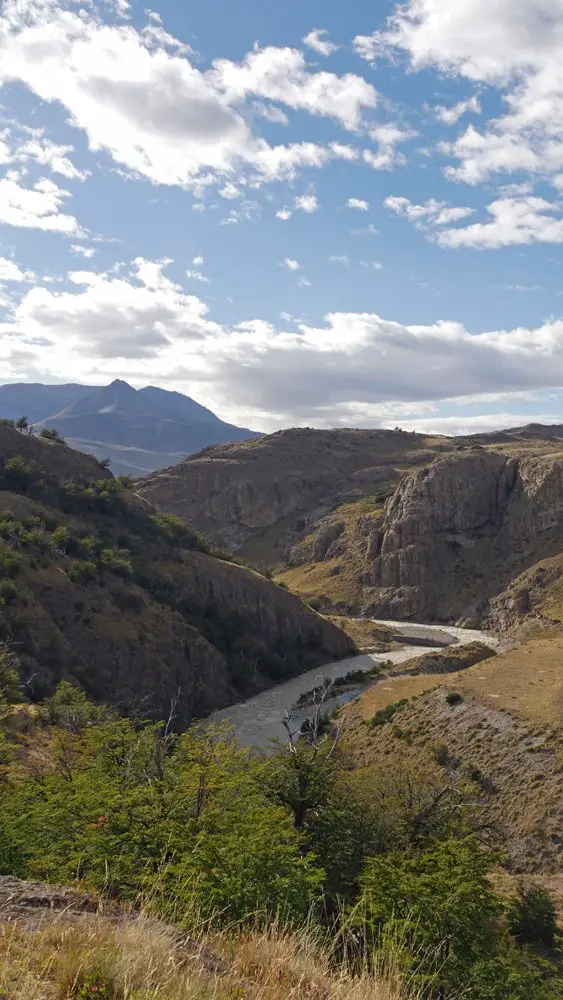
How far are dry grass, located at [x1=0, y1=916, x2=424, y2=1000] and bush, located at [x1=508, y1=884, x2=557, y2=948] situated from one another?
1775 centimetres

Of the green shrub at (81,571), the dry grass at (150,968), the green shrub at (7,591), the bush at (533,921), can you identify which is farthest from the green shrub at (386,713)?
the dry grass at (150,968)

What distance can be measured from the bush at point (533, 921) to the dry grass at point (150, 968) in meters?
17.7

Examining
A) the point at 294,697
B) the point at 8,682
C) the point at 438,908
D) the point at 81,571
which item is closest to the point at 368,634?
the point at 294,697

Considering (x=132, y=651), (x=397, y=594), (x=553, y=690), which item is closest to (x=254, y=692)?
(x=132, y=651)

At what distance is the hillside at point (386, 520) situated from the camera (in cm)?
10394

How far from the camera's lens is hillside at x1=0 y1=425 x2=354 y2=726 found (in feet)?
167

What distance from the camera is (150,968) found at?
207 inches

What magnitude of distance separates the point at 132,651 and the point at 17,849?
4180 centimetres

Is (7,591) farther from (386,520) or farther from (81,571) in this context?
(386,520)

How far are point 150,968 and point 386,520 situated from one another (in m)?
115

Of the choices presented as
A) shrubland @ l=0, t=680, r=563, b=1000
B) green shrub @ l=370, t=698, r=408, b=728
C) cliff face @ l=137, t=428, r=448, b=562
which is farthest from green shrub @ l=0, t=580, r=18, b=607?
cliff face @ l=137, t=428, r=448, b=562

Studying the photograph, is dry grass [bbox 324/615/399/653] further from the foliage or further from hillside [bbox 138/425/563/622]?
the foliage

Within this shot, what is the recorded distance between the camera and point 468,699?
40.5 meters

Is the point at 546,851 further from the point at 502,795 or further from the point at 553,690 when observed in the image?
the point at 553,690
